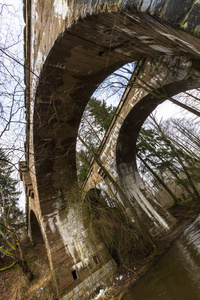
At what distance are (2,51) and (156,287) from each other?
6.13 meters

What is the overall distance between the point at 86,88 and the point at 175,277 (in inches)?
220

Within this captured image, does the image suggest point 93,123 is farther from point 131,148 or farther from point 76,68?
point 76,68

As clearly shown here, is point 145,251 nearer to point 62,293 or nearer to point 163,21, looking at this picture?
point 62,293

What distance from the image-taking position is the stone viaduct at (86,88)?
1884 mm

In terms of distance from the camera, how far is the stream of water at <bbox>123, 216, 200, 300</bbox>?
152 inches

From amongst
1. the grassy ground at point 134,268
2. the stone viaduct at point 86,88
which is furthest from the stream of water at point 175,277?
the stone viaduct at point 86,88

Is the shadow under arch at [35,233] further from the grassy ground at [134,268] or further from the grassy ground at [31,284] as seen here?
the grassy ground at [134,268]

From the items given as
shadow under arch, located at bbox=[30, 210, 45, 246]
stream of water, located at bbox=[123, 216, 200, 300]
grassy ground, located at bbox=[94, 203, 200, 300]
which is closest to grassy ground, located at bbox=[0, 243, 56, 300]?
shadow under arch, located at bbox=[30, 210, 45, 246]

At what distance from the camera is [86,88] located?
15.4 feet

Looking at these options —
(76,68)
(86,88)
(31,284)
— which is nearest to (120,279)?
(31,284)

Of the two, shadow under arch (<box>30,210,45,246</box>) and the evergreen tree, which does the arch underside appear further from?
shadow under arch (<box>30,210,45,246</box>)

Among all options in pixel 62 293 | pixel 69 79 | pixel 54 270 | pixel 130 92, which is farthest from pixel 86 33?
pixel 62 293

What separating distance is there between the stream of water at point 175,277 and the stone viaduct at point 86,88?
1.28 meters

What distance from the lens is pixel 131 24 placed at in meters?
2.02
